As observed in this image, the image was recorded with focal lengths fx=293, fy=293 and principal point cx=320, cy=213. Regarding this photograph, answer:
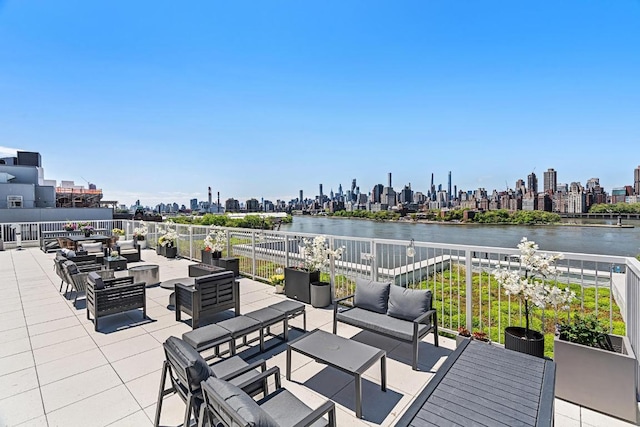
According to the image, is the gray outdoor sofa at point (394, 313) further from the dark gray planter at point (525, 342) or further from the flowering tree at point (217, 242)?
the flowering tree at point (217, 242)

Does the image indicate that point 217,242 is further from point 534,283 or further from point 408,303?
point 534,283

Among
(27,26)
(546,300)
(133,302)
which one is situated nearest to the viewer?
(546,300)

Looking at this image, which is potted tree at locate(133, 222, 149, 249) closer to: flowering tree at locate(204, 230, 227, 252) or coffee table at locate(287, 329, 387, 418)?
flowering tree at locate(204, 230, 227, 252)

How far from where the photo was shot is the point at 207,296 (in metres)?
4.11

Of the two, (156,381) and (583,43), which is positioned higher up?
(583,43)

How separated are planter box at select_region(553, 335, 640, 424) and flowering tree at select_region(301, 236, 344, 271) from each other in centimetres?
300

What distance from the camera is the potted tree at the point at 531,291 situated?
2627 mm

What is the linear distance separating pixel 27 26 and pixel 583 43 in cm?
1412

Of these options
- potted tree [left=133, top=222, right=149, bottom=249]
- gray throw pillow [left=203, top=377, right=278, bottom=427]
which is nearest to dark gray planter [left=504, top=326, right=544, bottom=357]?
gray throw pillow [left=203, top=377, right=278, bottom=427]

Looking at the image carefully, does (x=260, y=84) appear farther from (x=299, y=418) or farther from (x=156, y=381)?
(x=299, y=418)

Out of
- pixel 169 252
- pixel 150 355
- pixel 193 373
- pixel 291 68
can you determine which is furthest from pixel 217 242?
pixel 291 68

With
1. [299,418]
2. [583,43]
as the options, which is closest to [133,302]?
[299,418]

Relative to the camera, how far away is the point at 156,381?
2.79 m

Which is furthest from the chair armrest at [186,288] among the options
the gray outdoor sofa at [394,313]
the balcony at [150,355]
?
the gray outdoor sofa at [394,313]
